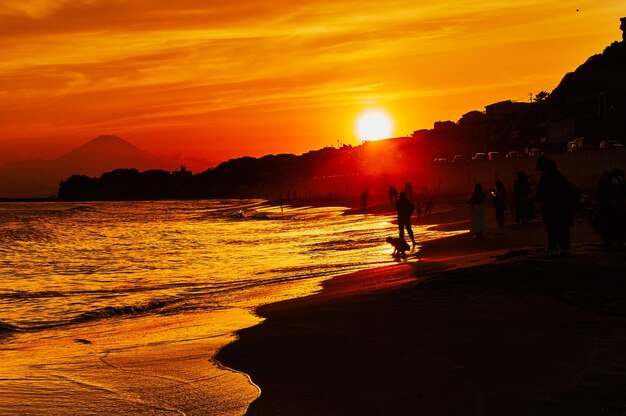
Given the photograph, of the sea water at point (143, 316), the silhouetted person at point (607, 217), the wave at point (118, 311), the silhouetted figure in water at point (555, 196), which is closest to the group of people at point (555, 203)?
the silhouetted figure in water at point (555, 196)

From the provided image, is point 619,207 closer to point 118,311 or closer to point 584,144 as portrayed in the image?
point 118,311

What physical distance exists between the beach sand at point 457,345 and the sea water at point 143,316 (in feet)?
1.86

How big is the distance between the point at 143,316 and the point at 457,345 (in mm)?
7505

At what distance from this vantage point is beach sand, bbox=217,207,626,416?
5.56 metres

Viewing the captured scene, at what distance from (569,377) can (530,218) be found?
1890cm

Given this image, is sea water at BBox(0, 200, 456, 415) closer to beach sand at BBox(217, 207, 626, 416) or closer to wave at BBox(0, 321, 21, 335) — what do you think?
wave at BBox(0, 321, 21, 335)

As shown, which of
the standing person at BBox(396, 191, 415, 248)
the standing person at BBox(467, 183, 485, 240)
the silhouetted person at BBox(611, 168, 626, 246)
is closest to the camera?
the silhouetted person at BBox(611, 168, 626, 246)

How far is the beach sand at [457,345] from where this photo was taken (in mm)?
5559

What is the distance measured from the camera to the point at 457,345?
23.9 feet

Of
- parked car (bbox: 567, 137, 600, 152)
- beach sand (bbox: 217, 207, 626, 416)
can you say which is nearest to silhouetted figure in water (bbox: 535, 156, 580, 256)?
beach sand (bbox: 217, 207, 626, 416)

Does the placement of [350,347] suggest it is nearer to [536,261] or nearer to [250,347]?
[250,347]

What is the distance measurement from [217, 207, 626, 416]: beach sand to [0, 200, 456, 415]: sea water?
57 cm

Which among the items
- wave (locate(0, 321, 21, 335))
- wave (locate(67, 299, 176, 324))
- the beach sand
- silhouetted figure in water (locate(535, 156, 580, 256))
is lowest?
wave (locate(67, 299, 176, 324))

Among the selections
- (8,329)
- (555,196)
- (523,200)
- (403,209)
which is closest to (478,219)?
(403,209)
